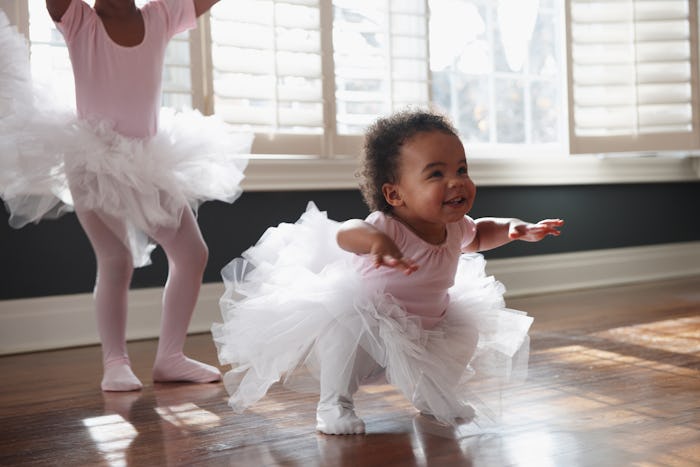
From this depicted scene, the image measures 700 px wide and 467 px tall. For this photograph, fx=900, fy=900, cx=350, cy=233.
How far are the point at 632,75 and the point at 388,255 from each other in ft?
8.42

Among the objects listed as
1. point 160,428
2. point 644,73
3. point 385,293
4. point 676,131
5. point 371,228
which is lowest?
point 160,428

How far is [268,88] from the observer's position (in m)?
2.95

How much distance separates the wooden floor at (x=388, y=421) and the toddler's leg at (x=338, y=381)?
0.03m

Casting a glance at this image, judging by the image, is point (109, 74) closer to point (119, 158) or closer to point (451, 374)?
point (119, 158)

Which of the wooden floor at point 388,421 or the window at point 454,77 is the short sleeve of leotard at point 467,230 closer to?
the wooden floor at point 388,421

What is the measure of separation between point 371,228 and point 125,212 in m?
0.76

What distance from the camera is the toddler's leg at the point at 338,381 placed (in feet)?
5.02

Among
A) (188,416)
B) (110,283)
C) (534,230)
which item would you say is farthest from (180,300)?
(534,230)

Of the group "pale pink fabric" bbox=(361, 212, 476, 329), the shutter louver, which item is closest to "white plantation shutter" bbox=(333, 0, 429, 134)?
the shutter louver

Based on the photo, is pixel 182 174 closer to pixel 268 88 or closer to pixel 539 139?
pixel 268 88

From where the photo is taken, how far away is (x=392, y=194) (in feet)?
5.43

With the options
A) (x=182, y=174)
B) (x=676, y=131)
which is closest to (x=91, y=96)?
(x=182, y=174)

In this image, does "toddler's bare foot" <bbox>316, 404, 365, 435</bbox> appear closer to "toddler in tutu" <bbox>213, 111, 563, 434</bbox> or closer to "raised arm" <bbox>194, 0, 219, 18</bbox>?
"toddler in tutu" <bbox>213, 111, 563, 434</bbox>

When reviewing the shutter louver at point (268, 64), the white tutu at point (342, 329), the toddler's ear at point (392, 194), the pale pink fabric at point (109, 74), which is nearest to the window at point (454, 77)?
the shutter louver at point (268, 64)
